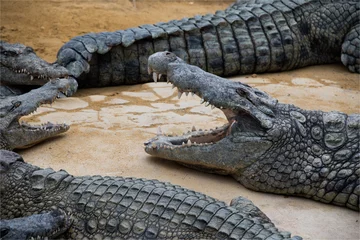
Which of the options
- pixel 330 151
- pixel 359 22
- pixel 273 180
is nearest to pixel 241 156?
pixel 273 180

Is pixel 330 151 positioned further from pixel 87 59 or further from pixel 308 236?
pixel 87 59

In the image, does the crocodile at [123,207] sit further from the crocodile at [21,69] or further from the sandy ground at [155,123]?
the crocodile at [21,69]

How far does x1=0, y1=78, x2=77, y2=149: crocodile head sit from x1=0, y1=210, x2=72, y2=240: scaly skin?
4.26ft

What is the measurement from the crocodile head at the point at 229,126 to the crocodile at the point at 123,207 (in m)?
0.47

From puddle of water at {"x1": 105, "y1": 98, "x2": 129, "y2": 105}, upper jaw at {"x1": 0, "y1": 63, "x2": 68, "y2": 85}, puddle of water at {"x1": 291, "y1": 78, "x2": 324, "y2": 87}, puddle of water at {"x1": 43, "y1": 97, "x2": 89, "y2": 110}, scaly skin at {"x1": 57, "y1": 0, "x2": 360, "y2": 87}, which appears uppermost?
scaly skin at {"x1": 57, "y1": 0, "x2": 360, "y2": 87}

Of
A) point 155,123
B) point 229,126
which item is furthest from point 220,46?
point 229,126

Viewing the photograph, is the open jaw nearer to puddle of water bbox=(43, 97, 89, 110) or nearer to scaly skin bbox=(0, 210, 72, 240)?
scaly skin bbox=(0, 210, 72, 240)

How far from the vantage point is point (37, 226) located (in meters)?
3.49

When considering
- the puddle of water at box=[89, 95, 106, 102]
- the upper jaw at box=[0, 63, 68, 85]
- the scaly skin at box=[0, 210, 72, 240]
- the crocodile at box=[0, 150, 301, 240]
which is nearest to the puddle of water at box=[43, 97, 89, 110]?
the puddle of water at box=[89, 95, 106, 102]

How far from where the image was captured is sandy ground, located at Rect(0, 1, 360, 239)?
13.6 feet

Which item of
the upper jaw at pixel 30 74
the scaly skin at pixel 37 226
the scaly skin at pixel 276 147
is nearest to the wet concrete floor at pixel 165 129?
the scaly skin at pixel 276 147

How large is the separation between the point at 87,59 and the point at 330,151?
273 centimetres

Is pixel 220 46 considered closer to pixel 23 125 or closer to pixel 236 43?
pixel 236 43

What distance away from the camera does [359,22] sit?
697 cm
